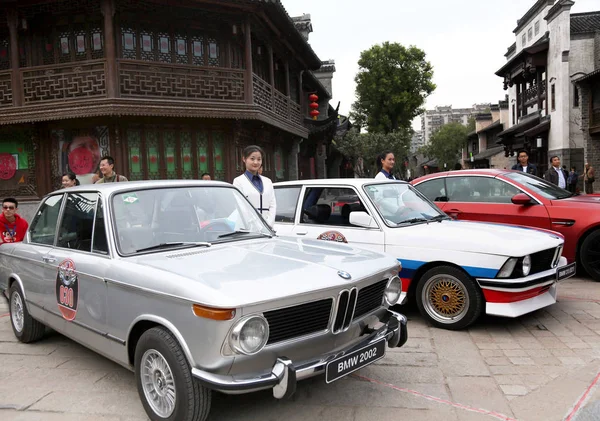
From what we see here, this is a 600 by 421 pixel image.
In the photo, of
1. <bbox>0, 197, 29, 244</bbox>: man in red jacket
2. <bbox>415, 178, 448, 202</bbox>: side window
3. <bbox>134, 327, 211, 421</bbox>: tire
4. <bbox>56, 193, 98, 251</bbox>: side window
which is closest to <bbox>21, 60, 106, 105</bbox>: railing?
<bbox>0, 197, 29, 244</bbox>: man in red jacket

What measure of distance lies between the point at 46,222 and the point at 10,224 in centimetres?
238

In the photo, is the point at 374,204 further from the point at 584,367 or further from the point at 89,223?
the point at 89,223

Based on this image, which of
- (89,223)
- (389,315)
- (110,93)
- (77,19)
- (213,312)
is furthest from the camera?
(77,19)

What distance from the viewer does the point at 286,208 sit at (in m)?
6.11

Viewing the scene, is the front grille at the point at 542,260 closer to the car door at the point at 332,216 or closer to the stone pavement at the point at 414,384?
the stone pavement at the point at 414,384

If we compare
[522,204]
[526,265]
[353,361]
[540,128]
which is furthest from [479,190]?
[540,128]

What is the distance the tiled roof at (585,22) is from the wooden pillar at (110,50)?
82.6ft

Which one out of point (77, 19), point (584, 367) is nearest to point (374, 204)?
point (584, 367)

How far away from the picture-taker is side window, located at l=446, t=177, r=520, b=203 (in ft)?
22.7

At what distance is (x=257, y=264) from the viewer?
3141mm

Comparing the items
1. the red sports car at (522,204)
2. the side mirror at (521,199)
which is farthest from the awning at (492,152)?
the side mirror at (521,199)

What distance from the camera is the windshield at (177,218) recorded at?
11.6 ft

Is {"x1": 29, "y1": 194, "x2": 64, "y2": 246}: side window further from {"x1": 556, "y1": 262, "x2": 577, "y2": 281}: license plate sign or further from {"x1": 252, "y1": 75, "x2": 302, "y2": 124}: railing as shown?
{"x1": 252, "y1": 75, "x2": 302, "y2": 124}: railing

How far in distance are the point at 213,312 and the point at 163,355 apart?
517 mm
